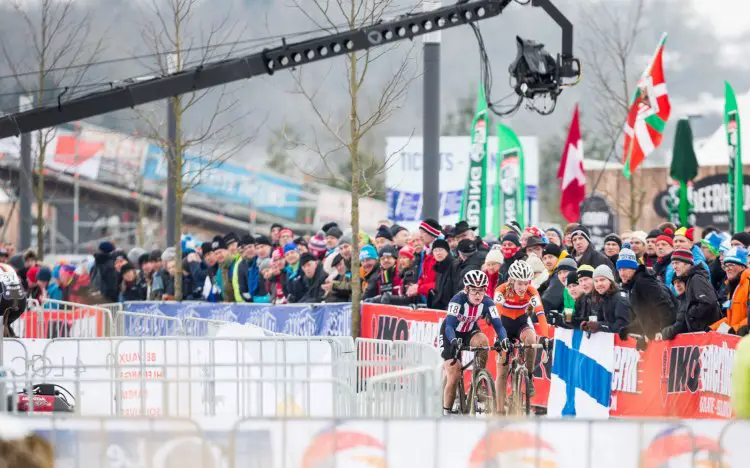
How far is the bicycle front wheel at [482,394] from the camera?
41.9 ft

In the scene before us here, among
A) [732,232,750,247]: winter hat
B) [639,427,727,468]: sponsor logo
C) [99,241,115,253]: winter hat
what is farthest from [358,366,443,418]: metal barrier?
[99,241,115,253]: winter hat

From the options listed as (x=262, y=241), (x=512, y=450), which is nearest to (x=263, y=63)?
(x=262, y=241)

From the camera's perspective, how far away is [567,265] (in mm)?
14680

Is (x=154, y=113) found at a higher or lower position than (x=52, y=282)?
higher

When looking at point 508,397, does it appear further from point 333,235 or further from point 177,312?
point 177,312

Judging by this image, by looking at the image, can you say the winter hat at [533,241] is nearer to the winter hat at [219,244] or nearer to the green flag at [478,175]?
the winter hat at [219,244]

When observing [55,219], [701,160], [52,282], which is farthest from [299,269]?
[55,219]

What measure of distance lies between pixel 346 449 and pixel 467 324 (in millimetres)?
6567

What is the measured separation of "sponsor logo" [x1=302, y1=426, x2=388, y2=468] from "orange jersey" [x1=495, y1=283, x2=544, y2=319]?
7.03 m

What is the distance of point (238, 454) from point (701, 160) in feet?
123

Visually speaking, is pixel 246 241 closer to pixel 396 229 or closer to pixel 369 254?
pixel 396 229

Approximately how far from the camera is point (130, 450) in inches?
281

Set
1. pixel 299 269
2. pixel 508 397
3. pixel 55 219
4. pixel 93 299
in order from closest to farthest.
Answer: pixel 508 397, pixel 299 269, pixel 93 299, pixel 55 219

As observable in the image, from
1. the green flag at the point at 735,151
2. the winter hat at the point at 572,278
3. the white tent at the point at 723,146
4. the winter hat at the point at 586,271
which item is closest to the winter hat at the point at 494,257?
the winter hat at the point at 572,278
